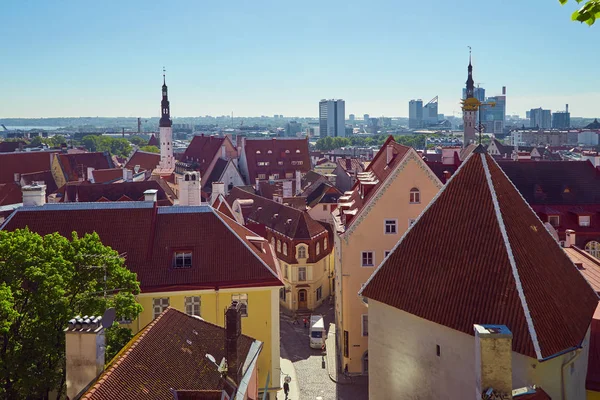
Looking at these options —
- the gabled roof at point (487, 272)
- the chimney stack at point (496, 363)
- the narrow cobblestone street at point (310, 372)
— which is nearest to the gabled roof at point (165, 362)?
the gabled roof at point (487, 272)

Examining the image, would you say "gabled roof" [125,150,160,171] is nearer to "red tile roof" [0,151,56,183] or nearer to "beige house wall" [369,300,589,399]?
"red tile roof" [0,151,56,183]

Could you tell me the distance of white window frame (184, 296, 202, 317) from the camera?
30.4 m

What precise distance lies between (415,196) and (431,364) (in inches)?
693

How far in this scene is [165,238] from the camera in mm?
32062

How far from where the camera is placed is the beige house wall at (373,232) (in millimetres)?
38125

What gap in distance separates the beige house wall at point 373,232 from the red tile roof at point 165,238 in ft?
22.0

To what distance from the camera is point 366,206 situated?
38.2 metres

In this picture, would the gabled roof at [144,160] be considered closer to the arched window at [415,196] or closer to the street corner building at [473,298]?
the arched window at [415,196]

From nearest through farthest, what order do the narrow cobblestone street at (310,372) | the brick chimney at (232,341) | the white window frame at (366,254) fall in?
the brick chimney at (232,341) → the narrow cobblestone street at (310,372) → the white window frame at (366,254)

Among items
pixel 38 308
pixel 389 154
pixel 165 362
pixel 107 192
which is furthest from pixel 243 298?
pixel 107 192

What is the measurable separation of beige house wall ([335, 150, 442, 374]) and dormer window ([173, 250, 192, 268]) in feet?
34.7

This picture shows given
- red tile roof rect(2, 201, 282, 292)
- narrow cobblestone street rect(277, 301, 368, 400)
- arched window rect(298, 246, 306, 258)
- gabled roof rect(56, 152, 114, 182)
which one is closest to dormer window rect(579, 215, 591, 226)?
narrow cobblestone street rect(277, 301, 368, 400)

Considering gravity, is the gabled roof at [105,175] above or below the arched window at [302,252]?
above

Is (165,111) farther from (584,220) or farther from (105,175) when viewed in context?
(584,220)
